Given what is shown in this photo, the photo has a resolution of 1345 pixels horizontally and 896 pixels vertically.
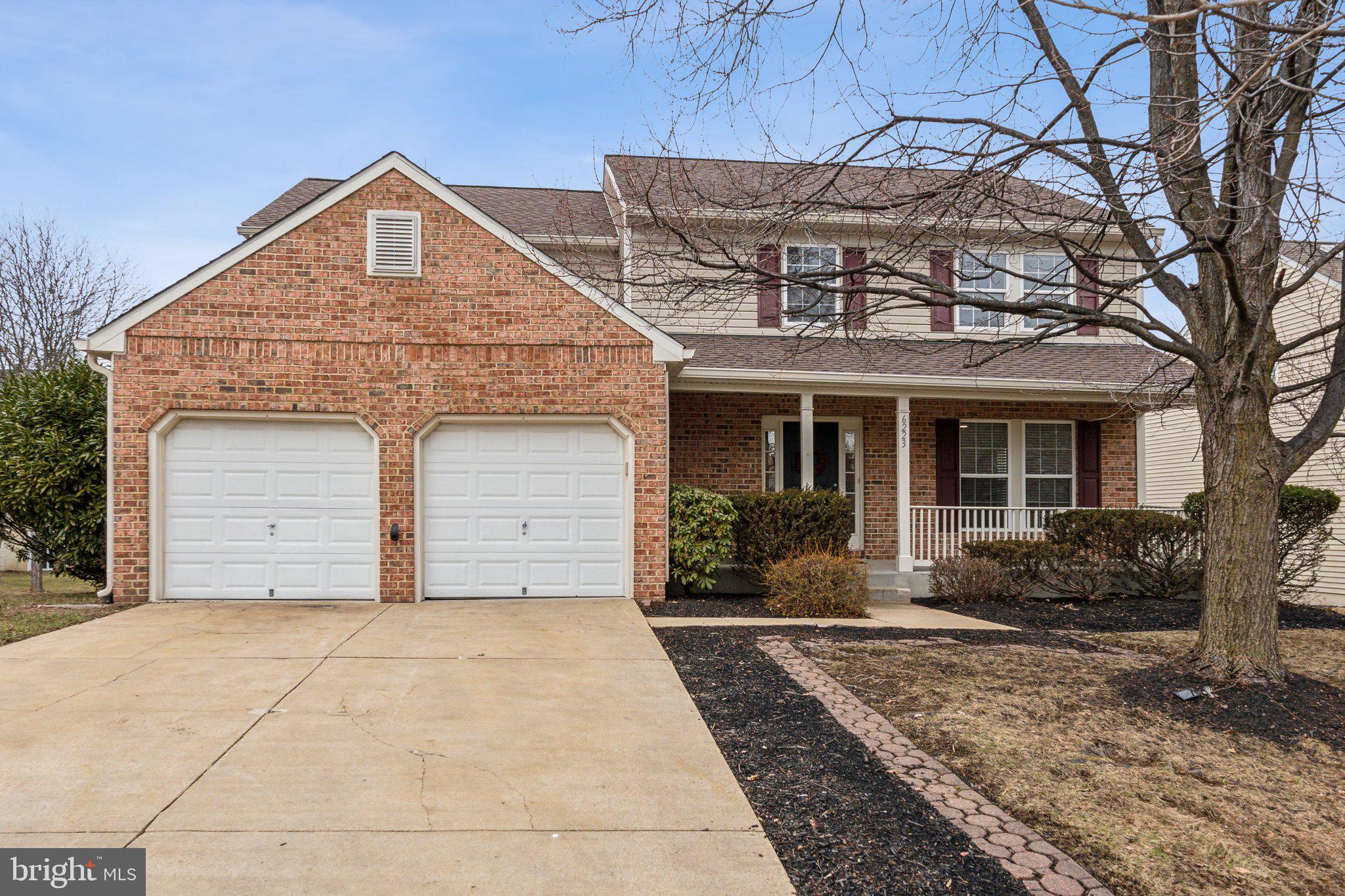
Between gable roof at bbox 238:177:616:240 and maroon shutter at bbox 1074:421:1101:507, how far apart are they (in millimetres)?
8498

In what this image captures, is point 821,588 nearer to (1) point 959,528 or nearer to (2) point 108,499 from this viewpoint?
(1) point 959,528

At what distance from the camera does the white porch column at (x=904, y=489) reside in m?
11.9

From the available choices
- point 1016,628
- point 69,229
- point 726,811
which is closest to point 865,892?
point 726,811

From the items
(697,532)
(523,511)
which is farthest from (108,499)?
(697,532)

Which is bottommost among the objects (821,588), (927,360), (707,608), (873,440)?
(707,608)

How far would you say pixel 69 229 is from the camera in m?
23.2

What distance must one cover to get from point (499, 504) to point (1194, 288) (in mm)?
7498

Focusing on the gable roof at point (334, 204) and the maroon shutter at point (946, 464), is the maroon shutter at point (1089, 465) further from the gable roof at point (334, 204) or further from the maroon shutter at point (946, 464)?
the gable roof at point (334, 204)

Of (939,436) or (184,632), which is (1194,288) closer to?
(939,436)

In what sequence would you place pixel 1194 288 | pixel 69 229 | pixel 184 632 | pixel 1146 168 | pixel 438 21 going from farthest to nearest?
pixel 69 229 < pixel 438 21 < pixel 184 632 < pixel 1194 288 < pixel 1146 168

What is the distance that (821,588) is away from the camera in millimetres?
9461

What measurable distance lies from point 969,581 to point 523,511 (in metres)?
6.15

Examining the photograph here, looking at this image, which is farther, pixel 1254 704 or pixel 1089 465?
pixel 1089 465

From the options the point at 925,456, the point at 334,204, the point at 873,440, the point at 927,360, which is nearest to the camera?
the point at 334,204
